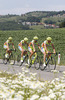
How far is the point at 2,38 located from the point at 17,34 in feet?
9.44

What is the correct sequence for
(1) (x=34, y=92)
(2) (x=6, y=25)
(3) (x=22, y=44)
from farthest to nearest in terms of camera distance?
(2) (x=6, y=25) → (3) (x=22, y=44) → (1) (x=34, y=92)

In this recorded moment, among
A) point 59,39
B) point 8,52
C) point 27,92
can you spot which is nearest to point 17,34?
point 59,39

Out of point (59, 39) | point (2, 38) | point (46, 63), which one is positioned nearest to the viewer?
point (46, 63)

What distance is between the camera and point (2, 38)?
4288cm

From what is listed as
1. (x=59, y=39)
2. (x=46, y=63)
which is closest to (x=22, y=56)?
(x=46, y=63)

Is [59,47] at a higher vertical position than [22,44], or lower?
lower

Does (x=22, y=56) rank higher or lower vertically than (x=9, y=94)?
lower

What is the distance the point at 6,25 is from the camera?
88.2m

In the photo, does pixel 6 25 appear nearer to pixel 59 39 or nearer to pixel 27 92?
pixel 59 39

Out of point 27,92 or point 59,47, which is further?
point 59,47

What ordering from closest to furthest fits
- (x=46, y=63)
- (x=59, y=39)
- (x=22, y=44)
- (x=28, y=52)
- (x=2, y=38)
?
(x=46, y=63)
(x=22, y=44)
(x=28, y=52)
(x=59, y=39)
(x=2, y=38)

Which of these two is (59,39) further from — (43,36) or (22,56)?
(22,56)

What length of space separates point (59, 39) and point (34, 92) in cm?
3585

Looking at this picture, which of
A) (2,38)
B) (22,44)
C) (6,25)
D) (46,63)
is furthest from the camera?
(6,25)
